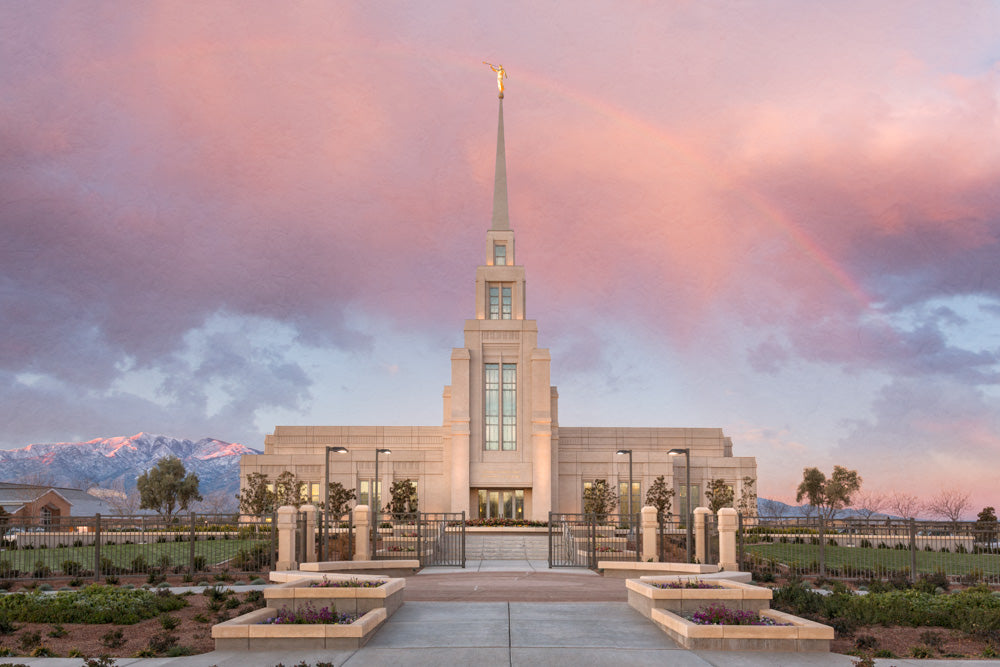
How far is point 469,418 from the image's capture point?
60500 millimetres

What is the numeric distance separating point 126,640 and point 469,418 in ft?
151

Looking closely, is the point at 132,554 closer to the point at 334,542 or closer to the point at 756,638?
the point at 334,542

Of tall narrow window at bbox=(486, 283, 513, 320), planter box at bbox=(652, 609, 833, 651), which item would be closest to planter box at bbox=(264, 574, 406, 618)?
planter box at bbox=(652, 609, 833, 651)

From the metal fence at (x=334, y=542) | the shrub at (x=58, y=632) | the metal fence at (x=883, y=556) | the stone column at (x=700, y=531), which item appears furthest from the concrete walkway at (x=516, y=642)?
the metal fence at (x=883, y=556)

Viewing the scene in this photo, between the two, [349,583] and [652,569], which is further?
[652,569]

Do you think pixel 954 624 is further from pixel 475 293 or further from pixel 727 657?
pixel 475 293

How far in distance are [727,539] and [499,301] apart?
40209 mm

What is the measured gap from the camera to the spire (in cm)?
6675

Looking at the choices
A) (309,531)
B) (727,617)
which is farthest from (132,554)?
(727,617)

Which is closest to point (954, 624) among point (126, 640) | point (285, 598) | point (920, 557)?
point (285, 598)

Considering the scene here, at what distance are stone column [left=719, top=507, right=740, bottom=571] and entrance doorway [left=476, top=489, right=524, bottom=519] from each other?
3585 centimetres

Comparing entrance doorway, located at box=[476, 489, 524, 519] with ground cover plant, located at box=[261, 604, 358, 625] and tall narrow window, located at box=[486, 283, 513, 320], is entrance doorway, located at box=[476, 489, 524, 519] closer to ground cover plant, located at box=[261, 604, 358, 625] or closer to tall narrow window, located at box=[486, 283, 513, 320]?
tall narrow window, located at box=[486, 283, 513, 320]

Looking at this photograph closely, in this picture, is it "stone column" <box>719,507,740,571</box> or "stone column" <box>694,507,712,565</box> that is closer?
"stone column" <box>719,507,740,571</box>

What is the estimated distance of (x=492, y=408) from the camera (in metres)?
61.3
